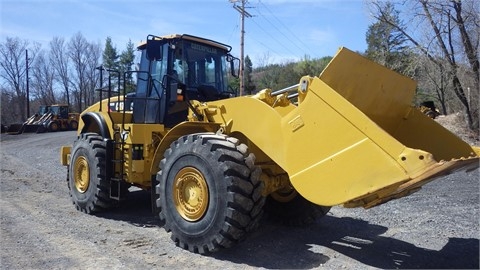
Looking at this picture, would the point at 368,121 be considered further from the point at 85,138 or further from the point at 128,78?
the point at 85,138

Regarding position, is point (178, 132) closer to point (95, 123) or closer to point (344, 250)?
point (344, 250)

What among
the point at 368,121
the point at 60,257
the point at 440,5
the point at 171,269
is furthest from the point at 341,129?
the point at 440,5

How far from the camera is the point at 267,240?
5.61 m

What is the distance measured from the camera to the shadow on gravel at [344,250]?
15.4 feet

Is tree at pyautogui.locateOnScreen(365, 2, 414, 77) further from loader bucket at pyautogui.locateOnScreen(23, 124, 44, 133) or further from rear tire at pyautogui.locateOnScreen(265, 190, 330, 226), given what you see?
loader bucket at pyautogui.locateOnScreen(23, 124, 44, 133)

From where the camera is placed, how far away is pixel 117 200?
682 cm

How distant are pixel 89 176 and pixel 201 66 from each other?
2510 mm

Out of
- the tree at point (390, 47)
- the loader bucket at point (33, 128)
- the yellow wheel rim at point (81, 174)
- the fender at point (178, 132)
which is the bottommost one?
the yellow wheel rim at point (81, 174)

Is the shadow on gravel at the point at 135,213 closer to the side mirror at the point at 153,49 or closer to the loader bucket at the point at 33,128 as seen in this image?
the side mirror at the point at 153,49

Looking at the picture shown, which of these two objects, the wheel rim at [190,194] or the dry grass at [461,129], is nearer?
the wheel rim at [190,194]

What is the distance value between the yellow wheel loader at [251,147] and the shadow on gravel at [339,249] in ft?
1.11

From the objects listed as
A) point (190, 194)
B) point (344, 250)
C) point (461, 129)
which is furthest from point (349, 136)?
point (461, 129)

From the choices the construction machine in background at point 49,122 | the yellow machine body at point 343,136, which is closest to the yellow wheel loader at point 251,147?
the yellow machine body at point 343,136

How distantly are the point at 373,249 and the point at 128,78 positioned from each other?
4550mm
